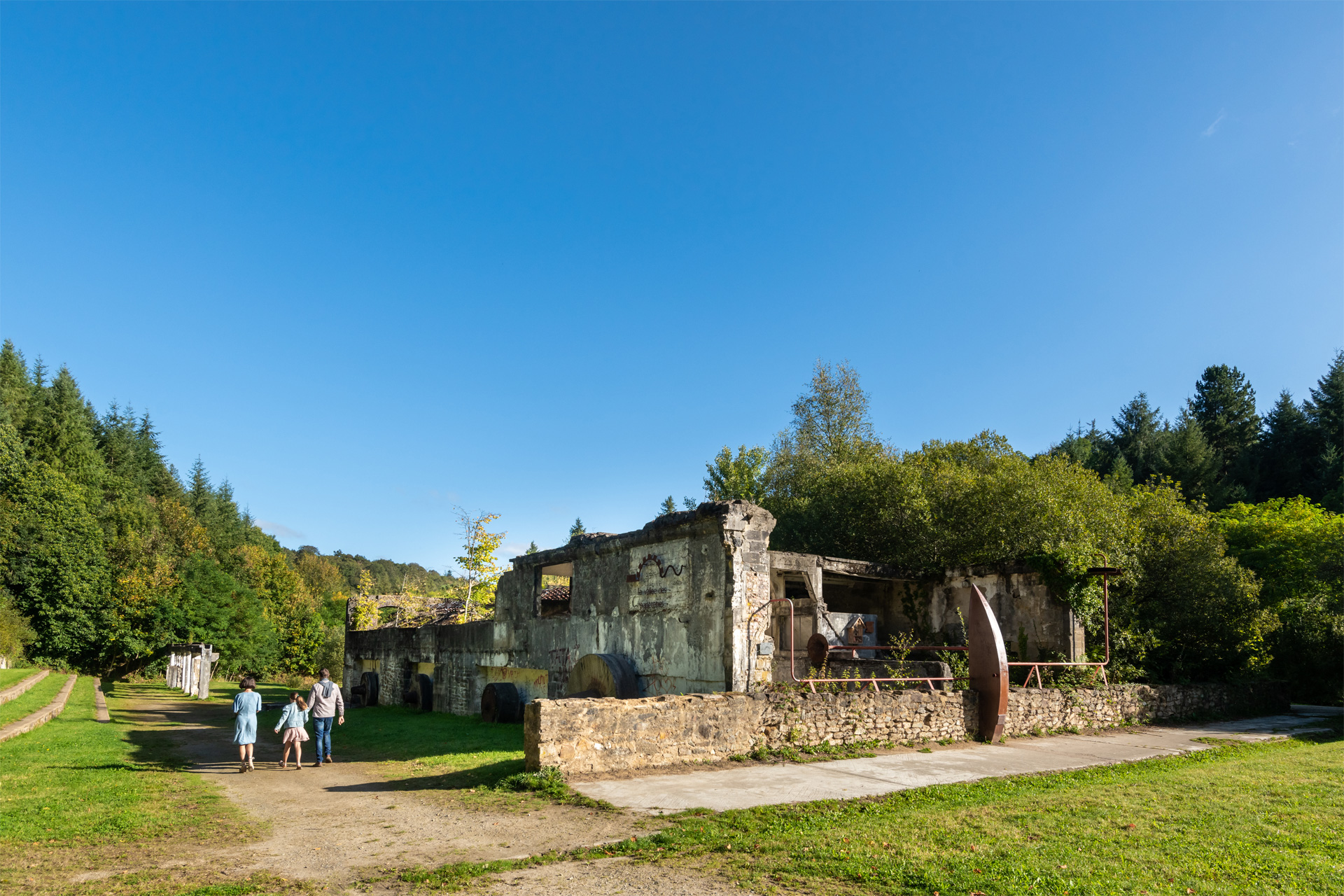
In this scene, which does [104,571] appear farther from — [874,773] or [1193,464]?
[1193,464]

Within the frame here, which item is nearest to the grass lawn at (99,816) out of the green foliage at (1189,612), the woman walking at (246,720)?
the woman walking at (246,720)

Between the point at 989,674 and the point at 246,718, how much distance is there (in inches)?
476

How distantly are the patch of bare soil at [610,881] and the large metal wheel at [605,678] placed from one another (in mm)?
10286

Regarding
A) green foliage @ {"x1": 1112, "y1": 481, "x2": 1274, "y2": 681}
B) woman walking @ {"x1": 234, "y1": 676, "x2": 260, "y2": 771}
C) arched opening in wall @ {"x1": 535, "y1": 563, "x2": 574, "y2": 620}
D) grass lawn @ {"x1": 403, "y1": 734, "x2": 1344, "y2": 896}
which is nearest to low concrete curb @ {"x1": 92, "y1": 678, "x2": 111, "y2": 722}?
woman walking @ {"x1": 234, "y1": 676, "x2": 260, "y2": 771}

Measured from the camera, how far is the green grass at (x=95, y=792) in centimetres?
777

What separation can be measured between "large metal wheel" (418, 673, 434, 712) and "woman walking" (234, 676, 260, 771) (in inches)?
501

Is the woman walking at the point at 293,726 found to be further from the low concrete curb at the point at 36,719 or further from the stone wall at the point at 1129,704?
the stone wall at the point at 1129,704

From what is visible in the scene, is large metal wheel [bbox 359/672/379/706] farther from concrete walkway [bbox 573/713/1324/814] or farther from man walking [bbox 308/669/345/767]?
concrete walkway [bbox 573/713/1324/814]

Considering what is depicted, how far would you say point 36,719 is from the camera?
17734 mm

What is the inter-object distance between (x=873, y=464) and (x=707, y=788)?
19890 millimetres

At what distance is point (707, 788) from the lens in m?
9.33

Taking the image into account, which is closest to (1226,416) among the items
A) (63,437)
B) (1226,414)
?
(1226,414)

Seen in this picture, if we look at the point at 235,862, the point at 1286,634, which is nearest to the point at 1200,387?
the point at 1286,634

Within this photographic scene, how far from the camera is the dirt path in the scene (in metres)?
6.62
